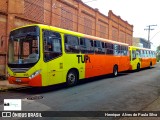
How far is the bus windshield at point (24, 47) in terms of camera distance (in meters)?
11.0

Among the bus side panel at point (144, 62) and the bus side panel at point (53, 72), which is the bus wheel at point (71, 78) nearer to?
the bus side panel at point (53, 72)

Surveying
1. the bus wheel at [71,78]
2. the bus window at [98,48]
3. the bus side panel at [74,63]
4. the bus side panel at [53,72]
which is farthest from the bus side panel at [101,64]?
the bus side panel at [53,72]

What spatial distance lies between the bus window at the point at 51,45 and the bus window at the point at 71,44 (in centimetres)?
68

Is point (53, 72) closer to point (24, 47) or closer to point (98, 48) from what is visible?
point (24, 47)

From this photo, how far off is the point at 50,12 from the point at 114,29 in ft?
62.9

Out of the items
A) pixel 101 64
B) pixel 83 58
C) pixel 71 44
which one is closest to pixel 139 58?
pixel 101 64

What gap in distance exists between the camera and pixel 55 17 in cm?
2191

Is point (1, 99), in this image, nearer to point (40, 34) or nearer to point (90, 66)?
point (40, 34)

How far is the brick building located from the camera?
16656 mm

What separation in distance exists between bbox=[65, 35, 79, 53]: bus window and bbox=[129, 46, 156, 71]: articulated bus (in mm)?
11065

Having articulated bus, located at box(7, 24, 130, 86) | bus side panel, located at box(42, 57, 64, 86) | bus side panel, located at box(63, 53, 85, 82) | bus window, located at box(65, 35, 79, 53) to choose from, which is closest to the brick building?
articulated bus, located at box(7, 24, 130, 86)

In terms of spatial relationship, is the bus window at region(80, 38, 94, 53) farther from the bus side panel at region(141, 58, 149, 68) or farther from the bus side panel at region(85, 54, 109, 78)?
the bus side panel at region(141, 58, 149, 68)

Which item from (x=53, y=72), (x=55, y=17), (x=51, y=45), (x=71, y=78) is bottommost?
(x=71, y=78)

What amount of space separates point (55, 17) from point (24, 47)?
10853 millimetres
